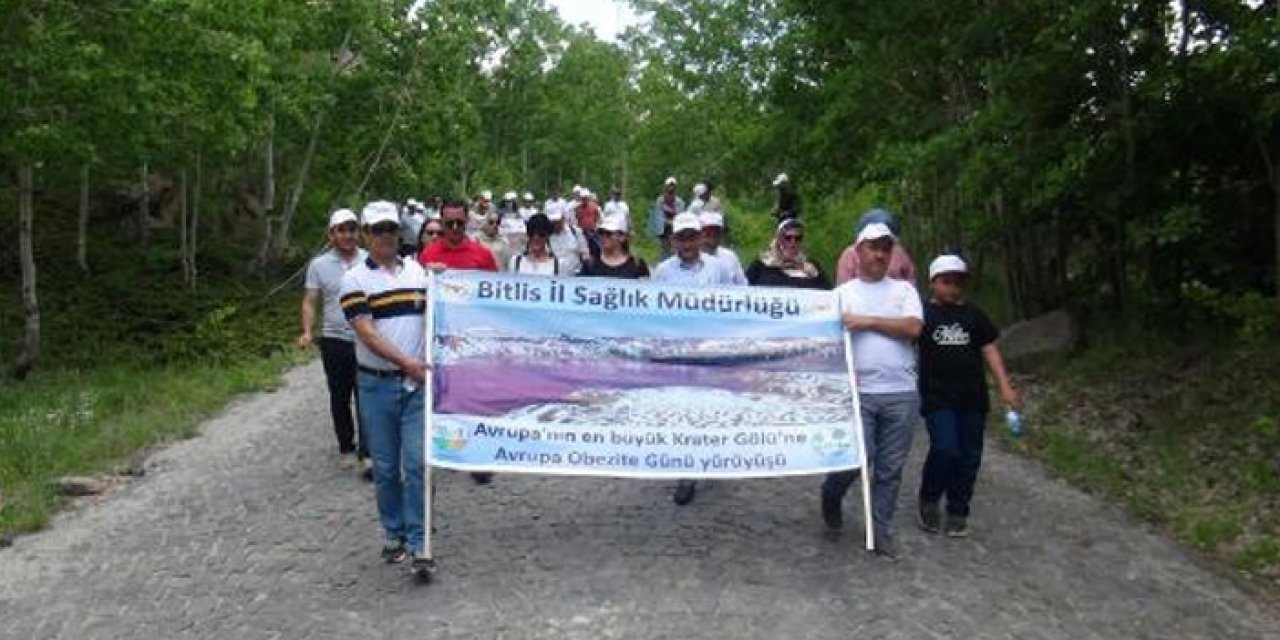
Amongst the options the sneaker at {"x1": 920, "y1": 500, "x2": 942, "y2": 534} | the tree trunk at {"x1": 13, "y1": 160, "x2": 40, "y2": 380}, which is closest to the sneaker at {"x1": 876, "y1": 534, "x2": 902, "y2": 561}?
the sneaker at {"x1": 920, "y1": 500, "x2": 942, "y2": 534}

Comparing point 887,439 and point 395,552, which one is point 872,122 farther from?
point 395,552

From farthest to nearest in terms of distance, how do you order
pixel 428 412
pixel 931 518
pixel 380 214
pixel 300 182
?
pixel 300 182
pixel 931 518
pixel 428 412
pixel 380 214

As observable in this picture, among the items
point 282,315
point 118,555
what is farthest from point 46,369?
point 118,555

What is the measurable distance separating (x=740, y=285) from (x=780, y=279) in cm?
47

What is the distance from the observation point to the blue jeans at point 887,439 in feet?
24.5

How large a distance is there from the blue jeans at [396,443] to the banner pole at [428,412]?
3 cm

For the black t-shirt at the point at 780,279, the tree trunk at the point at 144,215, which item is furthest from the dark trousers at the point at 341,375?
the tree trunk at the point at 144,215

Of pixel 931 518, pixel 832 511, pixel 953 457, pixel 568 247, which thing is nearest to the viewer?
pixel 953 457

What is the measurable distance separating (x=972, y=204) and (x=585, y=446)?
889 centimetres

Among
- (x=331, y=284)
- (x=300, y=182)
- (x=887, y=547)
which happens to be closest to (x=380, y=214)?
(x=331, y=284)

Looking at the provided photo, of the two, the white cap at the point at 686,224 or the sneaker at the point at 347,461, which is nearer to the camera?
the white cap at the point at 686,224

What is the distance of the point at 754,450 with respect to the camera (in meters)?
7.53

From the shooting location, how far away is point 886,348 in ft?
24.5

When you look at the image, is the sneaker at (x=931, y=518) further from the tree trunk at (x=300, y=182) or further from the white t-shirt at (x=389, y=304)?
the tree trunk at (x=300, y=182)
